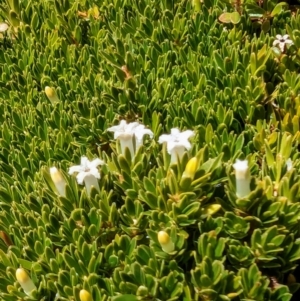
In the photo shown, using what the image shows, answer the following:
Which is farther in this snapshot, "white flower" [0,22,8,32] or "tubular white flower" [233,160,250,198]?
"white flower" [0,22,8,32]

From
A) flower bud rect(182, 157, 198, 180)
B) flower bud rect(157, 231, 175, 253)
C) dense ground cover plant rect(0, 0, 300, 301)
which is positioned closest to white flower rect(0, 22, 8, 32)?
dense ground cover plant rect(0, 0, 300, 301)

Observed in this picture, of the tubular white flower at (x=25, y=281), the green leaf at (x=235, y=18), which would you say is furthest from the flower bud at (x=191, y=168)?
the green leaf at (x=235, y=18)

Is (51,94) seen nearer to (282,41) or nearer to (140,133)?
(140,133)

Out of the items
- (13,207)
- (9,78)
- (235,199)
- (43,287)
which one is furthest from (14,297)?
(9,78)

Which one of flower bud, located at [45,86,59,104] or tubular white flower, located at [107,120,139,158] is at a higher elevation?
flower bud, located at [45,86,59,104]

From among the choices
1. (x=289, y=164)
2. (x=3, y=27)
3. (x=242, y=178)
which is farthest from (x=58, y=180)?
(x=3, y=27)

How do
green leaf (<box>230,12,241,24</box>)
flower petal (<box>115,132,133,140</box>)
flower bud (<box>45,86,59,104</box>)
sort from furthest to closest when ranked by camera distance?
green leaf (<box>230,12,241,24</box>) → flower bud (<box>45,86,59,104</box>) → flower petal (<box>115,132,133,140</box>)

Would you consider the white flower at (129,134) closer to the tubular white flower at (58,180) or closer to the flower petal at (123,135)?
the flower petal at (123,135)

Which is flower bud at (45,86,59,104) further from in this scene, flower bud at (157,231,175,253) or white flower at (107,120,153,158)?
flower bud at (157,231,175,253)

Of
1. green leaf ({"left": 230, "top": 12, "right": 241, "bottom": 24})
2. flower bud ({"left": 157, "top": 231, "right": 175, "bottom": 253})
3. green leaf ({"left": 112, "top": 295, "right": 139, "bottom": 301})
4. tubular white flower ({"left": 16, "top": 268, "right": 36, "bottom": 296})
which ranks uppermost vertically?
green leaf ({"left": 230, "top": 12, "right": 241, "bottom": 24})
